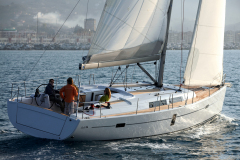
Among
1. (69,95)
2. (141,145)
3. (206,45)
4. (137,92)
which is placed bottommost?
(141,145)

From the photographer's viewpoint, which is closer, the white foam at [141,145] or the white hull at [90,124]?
the white hull at [90,124]

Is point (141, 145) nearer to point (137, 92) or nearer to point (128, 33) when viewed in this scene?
point (137, 92)

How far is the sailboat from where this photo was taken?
9836 millimetres

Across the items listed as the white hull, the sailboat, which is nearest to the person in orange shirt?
the sailboat

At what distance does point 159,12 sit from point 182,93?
10.8 feet

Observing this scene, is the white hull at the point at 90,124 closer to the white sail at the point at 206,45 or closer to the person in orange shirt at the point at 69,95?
the person in orange shirt at the point at 69,95

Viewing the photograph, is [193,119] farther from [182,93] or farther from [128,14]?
[128,14]

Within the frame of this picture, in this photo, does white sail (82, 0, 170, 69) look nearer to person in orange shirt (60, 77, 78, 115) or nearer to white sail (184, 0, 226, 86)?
person in orange shirt (60, 77, 78, 115)

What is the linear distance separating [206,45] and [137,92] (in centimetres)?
378

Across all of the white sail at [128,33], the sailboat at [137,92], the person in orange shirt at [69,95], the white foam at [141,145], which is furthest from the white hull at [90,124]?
the white sail at [128,33]

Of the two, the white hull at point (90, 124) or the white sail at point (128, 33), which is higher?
the white sail at point (128, 33)

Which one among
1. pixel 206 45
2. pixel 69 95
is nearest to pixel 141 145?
pixel 69 95

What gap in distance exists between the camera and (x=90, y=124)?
9523 mm

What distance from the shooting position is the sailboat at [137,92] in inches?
387
